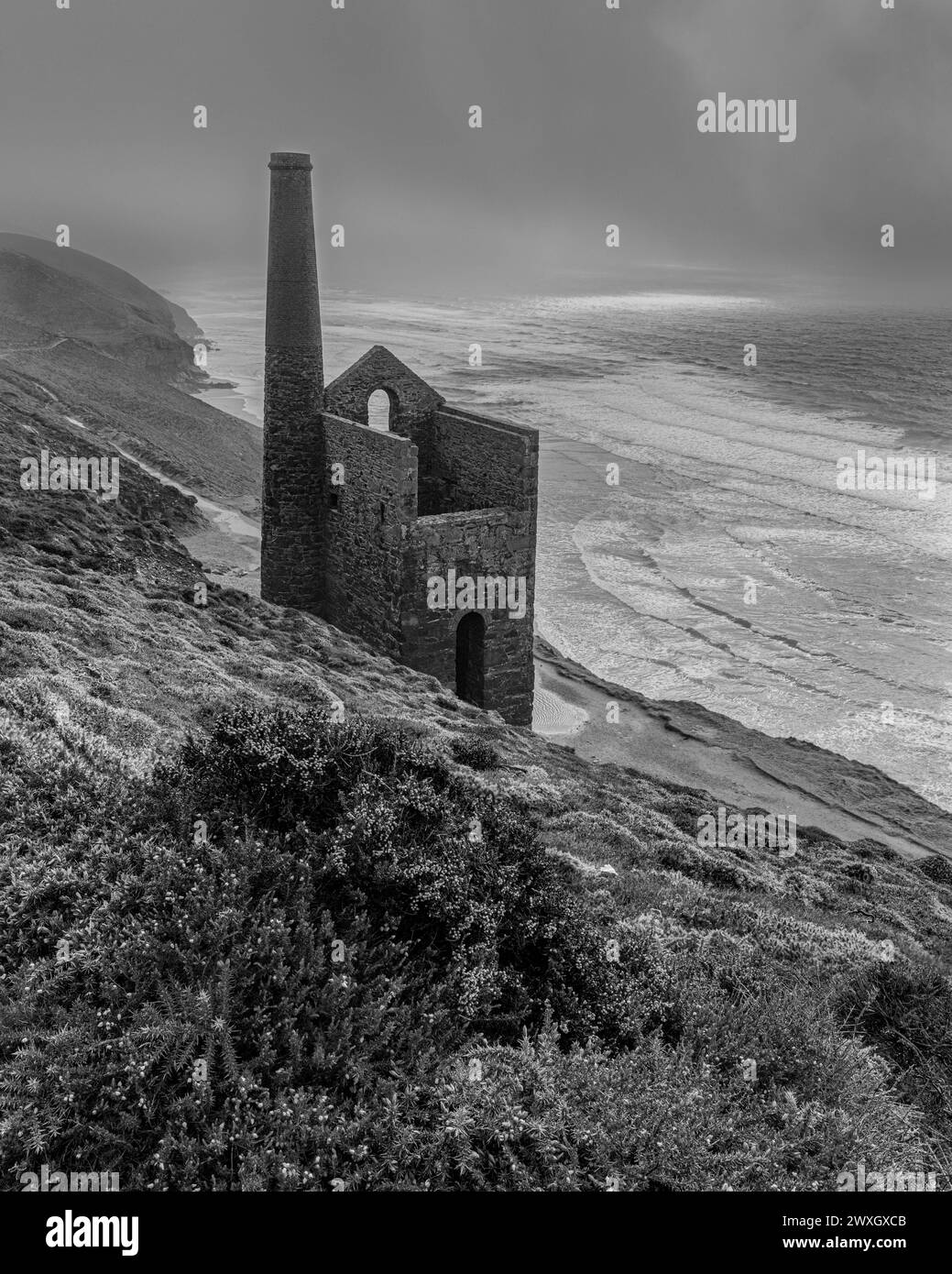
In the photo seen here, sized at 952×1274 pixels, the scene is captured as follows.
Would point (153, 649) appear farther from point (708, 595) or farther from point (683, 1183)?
point (708, 595)

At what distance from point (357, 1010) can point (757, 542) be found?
36033 millimetres

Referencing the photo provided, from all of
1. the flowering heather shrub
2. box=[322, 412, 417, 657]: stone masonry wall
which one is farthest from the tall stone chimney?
the flowering heather shrub

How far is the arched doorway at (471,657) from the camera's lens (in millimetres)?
20609

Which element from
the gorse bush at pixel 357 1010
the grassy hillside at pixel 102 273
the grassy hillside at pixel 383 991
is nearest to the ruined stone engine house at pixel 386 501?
the grassy hillside at pixel 383 991

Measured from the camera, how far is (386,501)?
65.0 ft

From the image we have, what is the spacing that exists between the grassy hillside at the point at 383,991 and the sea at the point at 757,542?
1426cm

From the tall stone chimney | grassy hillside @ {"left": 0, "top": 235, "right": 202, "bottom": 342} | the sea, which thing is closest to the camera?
the tall stone chimney

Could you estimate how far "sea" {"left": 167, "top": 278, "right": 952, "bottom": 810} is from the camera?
25.5 metres

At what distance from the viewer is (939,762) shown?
869 inches

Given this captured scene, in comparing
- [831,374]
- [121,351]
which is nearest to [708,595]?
[121,351]

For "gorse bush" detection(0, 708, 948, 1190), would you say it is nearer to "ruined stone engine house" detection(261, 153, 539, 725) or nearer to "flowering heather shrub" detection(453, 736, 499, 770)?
"flowering heather shrub" detection(453, 736, 499, 770)

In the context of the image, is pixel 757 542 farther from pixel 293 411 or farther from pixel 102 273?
pixel 102 273

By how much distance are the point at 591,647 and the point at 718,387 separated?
67907mm

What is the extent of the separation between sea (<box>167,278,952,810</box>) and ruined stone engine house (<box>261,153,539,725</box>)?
4.12 metres
